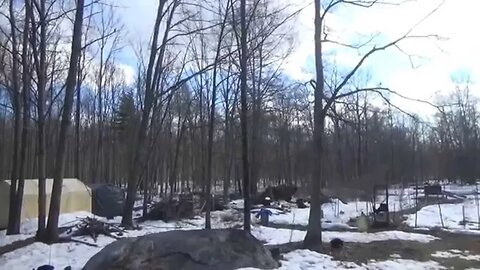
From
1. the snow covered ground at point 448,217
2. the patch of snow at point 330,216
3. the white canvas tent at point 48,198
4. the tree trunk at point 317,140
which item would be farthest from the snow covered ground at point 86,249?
the snow covered ground at point 448,217

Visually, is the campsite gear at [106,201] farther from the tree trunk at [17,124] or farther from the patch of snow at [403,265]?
the patch of snow at [403,265]

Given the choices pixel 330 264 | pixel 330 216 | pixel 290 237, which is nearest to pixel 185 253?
pixel 330 264

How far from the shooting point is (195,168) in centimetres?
5416

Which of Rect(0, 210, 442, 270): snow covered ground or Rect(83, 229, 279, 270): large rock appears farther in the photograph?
Rect(0, 210, 442, 270): snow covered ground

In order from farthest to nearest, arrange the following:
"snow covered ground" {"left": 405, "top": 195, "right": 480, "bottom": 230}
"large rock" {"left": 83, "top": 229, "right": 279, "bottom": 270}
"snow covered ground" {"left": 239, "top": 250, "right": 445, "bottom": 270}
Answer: "snow covered ground" {"left": 405, "top": 195, "right": 480, "bottom": 230}
"snow covered ground" {"left": 239, "top": 250, "right": 445, "bottom": 270}
"large rock" {"left": 83, "top": 229, "right": 279, "bottom": 270}

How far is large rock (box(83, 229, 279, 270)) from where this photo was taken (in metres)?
9.77

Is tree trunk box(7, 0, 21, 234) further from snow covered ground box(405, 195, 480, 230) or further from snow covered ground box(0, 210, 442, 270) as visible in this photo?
snow covered ground box(405, 195, 480, 230)

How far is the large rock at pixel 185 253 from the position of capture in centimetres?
977

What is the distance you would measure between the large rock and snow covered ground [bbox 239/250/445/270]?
31.8 inches

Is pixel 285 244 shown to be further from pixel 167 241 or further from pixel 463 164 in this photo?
pixel 463 164

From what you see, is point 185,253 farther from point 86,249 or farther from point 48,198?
point 48,198

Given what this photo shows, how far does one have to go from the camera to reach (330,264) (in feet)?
38.9

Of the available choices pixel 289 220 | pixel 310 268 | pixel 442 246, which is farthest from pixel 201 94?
pixel 310 268

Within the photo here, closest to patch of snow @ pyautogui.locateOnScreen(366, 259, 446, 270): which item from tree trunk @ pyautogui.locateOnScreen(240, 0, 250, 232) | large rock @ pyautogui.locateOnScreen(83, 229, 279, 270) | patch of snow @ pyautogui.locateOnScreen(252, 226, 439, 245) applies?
large rock @ pyautogui.locateOnScreen(83, 229, 279, 270)
